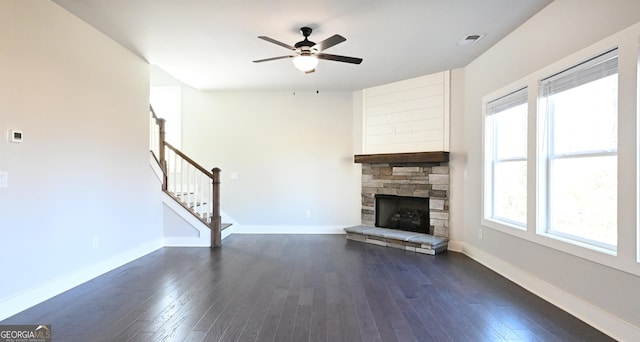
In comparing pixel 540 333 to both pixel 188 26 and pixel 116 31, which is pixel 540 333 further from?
pixel 116 31

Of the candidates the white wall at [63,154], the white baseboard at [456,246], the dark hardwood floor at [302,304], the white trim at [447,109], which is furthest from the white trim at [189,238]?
the white trim at [447,109]

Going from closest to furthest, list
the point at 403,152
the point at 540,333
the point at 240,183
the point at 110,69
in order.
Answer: the point at 540,333 < the point at 110,69 < the point at 403,152 < the point at 240,183

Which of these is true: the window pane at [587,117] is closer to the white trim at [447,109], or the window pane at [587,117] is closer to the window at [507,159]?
the window at [507,159]

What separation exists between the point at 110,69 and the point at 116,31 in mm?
490

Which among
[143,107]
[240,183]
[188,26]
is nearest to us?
[188,26]

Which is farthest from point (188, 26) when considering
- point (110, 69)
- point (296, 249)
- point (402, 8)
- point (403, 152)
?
point (403, 152)

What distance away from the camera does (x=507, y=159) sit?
12.9 feet

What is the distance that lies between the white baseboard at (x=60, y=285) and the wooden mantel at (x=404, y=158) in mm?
3781

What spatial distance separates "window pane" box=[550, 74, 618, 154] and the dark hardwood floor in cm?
140

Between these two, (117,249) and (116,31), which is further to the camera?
(117,249)

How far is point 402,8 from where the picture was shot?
124 inches

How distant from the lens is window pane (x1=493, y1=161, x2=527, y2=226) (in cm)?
368

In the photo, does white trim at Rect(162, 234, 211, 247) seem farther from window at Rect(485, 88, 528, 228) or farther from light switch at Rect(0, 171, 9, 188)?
window at Rect(485, 88, 528, 228)

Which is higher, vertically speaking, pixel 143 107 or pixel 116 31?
pixel 116 31
